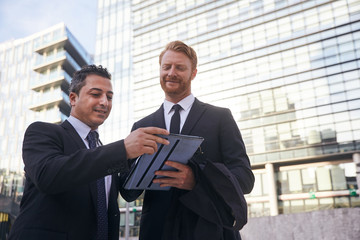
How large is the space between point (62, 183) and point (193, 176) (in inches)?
33.4

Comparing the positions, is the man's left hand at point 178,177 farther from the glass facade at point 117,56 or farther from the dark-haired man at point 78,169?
the glass facade at point 117,56

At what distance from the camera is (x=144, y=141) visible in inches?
76.9

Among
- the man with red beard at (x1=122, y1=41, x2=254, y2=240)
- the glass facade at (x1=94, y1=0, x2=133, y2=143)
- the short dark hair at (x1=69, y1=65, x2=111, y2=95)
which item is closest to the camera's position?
the man with red beard at (x1=122, y1=41, x2=254, y2=240)

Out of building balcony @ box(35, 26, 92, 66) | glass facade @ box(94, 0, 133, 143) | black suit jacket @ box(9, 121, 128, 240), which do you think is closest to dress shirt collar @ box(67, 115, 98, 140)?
black suit jacket @ box(9, 121, 128, 240)

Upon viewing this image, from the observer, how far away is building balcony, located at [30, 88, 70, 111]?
179 ft

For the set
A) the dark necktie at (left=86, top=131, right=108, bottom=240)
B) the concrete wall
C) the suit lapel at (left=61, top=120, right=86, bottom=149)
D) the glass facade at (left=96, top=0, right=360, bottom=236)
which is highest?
the glass facade at (left=96, top=0, right=360, bottom=236)

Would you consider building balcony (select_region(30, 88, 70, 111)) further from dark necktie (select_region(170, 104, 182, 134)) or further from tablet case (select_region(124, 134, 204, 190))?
tablet case (select_region(124, 134, 204, 190))

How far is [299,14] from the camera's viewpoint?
1656 inches

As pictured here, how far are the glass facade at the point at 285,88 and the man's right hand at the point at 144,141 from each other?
3469 cm

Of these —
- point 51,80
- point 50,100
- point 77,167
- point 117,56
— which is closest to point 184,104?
point 77,167

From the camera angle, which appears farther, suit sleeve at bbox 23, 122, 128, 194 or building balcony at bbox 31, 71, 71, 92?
building balcony at bbox 31, 71, 71, 92

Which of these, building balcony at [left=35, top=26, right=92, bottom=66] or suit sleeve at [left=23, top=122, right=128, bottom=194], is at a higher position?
building balcony at [left=35, top=26, right=92, bottom=66]

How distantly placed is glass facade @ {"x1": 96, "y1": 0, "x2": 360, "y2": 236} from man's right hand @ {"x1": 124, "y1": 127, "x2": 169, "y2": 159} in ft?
114

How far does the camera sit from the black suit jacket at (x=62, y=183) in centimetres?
205
